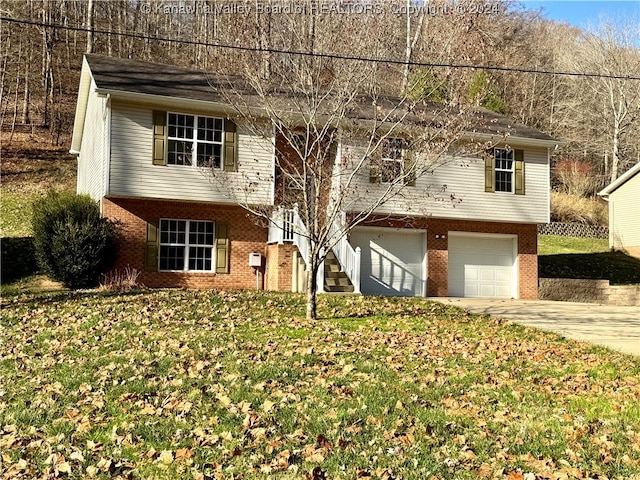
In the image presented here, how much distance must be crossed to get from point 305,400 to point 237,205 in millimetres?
11882

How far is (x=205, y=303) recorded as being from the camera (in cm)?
1330

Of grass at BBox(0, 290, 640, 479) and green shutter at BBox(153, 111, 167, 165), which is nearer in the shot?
grass at BBox(0, 290, 640, 479)

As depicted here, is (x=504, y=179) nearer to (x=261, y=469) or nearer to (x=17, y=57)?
(x=261, y=469)

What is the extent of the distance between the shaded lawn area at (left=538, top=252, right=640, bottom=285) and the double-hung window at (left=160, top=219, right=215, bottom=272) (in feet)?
43.4

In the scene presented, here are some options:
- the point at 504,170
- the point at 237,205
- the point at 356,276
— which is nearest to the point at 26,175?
the point at 237,205

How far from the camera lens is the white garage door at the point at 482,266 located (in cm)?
2005

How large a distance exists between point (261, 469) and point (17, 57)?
131ft

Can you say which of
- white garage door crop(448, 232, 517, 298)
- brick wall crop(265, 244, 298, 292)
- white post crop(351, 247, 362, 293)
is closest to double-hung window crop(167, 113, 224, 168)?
brick wall crop(265, 244, 298, 292)

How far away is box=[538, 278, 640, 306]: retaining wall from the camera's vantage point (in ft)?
67.8

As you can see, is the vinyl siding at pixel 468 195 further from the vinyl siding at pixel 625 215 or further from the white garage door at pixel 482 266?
the vinyl siding at pixel 625 215

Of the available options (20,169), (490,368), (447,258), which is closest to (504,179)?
(447,258)

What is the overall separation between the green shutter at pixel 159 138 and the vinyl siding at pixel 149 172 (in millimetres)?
120

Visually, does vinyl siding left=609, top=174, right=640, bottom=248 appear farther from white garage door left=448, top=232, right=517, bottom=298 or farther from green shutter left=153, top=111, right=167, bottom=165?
green shutter left=153, top=111, right=167, bottom=165

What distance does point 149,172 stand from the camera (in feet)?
54.1
